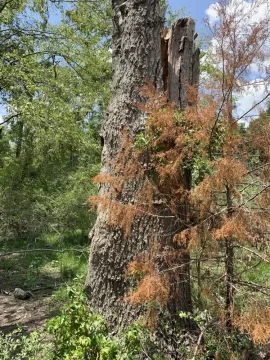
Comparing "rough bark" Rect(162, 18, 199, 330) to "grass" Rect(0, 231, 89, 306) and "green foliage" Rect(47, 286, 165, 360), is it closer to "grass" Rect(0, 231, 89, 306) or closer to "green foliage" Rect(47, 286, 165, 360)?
"green foliage" Rect(47, 286, 165, 360)

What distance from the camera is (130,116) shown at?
3.11 meters

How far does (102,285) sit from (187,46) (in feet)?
8.08

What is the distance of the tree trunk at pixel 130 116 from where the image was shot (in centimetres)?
299

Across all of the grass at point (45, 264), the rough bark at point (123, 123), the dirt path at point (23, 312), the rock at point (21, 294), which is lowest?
the dirt path at point (23, 312)

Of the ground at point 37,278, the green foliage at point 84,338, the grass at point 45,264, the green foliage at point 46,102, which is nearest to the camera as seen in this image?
the green foliage at point 84,338

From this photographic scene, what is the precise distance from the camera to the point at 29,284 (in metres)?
Result: 5.46

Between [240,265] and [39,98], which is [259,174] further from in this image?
[39,98]

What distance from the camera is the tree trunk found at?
299 centimetres

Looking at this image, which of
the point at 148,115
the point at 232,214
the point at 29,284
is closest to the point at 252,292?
the point at 232,214

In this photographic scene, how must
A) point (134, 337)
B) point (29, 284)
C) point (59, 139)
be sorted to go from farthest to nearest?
1. point (59, 139)
2. point (29, 284)
3. point (134, 337)

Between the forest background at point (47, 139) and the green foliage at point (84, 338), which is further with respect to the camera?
the forest background at point (47, 139)

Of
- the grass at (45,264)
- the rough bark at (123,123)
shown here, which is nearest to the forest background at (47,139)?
the grass at (45,264)

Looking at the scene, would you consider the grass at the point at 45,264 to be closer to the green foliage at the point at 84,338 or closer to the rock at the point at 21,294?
the rock at the point at 21,294

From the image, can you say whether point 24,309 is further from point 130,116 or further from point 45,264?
point 130,116
